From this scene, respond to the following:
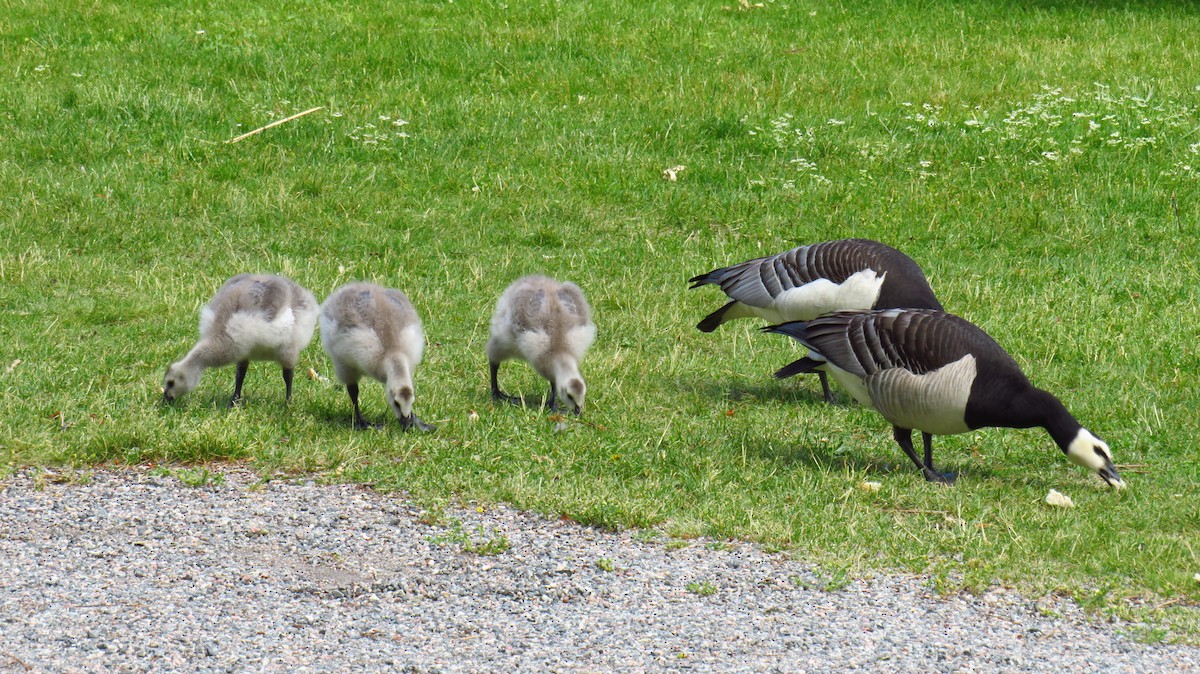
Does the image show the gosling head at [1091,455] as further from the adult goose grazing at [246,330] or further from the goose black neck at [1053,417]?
the adult goose grazing at [246,330]

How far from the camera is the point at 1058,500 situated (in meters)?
7.04

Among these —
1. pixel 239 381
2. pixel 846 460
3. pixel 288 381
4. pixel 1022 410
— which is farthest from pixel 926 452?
pixel 239 381

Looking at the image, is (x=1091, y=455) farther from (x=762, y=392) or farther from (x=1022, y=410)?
(x=762, y=392)

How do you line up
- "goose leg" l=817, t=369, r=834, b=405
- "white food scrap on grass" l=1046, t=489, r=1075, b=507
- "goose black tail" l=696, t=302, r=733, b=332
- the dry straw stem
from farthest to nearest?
the dry straw stem → "goose black tail" l=696, t=302, r=733, b=332 → "goose leg" l=817, t=369, r=834, b=405 → "white food scrap on grass" l=1046, t=489, r=1075, b=507

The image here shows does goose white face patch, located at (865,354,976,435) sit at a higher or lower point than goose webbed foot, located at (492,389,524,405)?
higher

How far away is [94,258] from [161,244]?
0.69 metres

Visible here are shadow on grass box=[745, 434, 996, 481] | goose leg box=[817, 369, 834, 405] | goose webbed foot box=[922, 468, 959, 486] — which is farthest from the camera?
goose leg box=[817, 369, 834, 405]

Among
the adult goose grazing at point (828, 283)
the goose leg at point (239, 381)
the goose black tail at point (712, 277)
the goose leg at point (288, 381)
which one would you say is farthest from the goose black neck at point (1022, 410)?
the goose leg at point (239, 381)

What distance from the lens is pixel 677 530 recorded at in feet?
20.6

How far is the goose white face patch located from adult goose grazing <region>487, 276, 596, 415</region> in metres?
1.82

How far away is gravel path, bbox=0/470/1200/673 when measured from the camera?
4.91m

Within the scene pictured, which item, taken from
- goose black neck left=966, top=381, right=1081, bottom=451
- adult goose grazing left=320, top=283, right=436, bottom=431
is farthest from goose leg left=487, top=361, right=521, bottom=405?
goose black neck left=966, top=381, right=1081, bottom=451

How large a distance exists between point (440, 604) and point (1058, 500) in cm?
355

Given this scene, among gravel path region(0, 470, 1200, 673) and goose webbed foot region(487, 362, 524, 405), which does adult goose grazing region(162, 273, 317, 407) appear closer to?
goose webbed foot region(487, 362, 524, 405)
